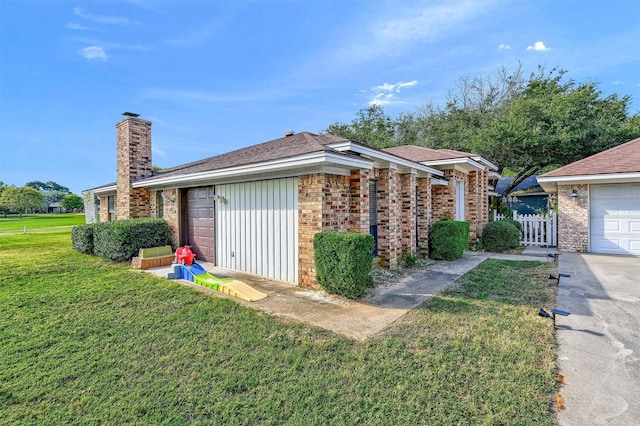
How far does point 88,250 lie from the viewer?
10.1 meters

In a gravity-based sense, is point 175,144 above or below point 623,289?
above

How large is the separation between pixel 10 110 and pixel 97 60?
7294 mm

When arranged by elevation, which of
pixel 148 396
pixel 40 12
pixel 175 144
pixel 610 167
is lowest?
pixel 148 396

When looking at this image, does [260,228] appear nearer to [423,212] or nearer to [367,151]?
[367,151]

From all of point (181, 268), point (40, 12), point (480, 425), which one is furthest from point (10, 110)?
point (480, 425)

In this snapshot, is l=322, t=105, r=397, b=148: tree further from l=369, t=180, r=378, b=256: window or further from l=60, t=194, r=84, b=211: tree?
l=60, t=194, r=84, b=211: tree

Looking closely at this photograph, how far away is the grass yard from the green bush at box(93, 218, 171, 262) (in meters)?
3.26

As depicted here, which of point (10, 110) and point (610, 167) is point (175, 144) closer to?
point (10, 110)

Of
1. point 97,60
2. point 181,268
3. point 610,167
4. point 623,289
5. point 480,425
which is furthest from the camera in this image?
point 97,60

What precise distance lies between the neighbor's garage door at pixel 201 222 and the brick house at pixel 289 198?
1.3 inches

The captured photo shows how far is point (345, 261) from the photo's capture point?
521 cm

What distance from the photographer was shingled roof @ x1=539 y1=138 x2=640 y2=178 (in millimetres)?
9258

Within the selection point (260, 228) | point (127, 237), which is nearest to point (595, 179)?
point (260, 228)

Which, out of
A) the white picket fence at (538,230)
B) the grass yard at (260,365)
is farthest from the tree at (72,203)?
the white picket fence at (538,230)
